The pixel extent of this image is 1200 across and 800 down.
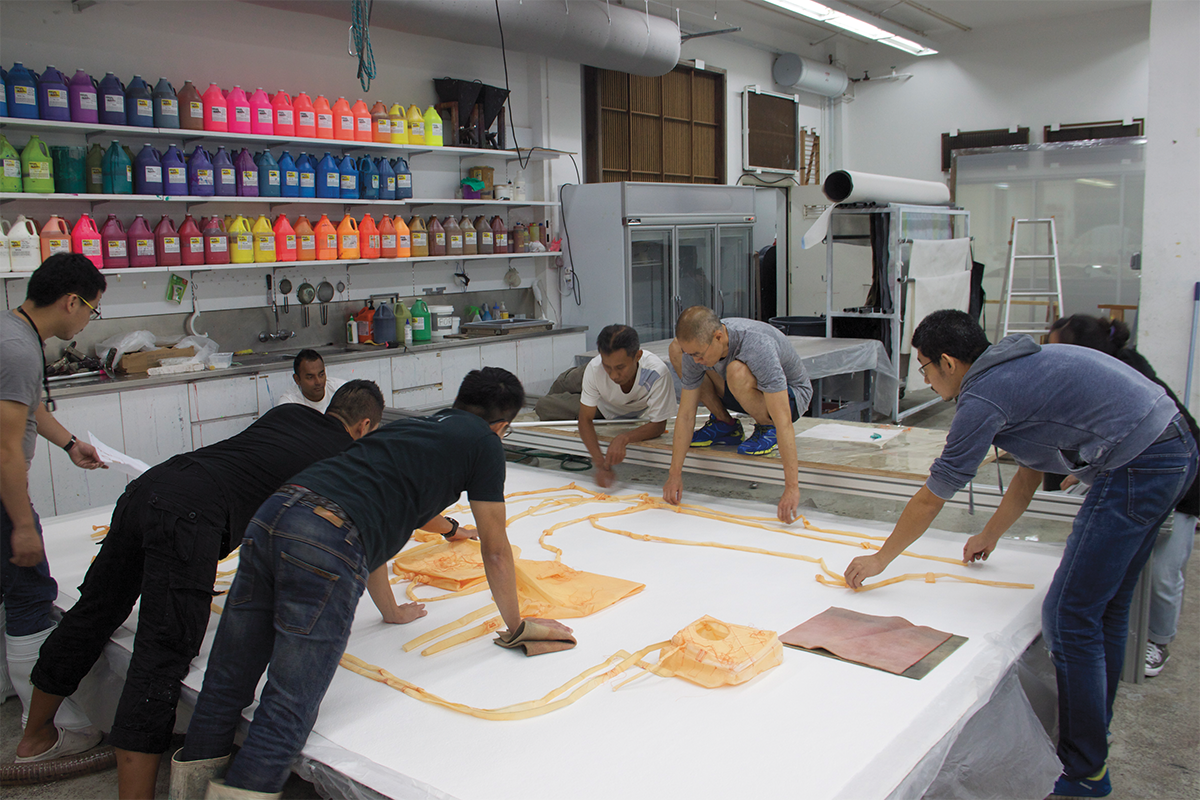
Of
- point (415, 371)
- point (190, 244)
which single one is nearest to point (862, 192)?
point (415, 371)

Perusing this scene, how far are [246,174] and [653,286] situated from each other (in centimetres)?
339

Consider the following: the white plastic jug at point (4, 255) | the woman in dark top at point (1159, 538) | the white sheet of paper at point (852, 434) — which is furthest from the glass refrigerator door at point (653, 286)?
the woman in dark top at point (1159, 538)

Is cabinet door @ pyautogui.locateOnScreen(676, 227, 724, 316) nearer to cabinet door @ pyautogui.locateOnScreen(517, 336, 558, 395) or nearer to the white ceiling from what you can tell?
cabinet door @ pyautogui.locateOnScreen(517, 336, 558, 395)

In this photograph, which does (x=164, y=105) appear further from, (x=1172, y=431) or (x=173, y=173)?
(x=1172, y=431)

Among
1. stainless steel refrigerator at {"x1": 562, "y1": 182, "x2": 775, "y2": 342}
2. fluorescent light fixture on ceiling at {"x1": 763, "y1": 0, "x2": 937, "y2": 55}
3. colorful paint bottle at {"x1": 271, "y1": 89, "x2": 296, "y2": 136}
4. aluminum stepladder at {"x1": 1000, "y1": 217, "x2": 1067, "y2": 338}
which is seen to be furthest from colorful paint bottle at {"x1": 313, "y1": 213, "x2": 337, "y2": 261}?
aluminum stepladder at {"x1": 1000, "y1": 217, "x2": 1067, "y2": 338}

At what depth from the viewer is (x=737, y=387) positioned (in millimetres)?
3535

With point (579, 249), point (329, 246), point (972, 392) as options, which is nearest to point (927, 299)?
point (579, 249)

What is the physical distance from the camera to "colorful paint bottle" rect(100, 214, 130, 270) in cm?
462

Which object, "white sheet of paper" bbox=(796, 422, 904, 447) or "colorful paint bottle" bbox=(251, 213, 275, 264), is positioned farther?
"colorful paint bottle" bbox=(251, 213, 275, 264)

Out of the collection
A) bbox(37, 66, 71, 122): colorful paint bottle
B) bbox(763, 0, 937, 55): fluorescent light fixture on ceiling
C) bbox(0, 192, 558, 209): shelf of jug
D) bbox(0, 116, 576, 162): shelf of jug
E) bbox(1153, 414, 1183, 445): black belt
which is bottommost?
bbox(1153, 414, 1183, 445): black belt

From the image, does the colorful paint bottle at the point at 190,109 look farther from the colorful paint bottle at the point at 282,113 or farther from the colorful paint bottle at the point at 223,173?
the colorful paint bottle at the point at 282,113

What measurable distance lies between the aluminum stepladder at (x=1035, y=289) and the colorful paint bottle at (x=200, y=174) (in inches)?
243

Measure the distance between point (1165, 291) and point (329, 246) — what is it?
15.7 feet

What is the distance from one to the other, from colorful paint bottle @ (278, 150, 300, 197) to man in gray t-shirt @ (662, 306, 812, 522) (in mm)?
2817
